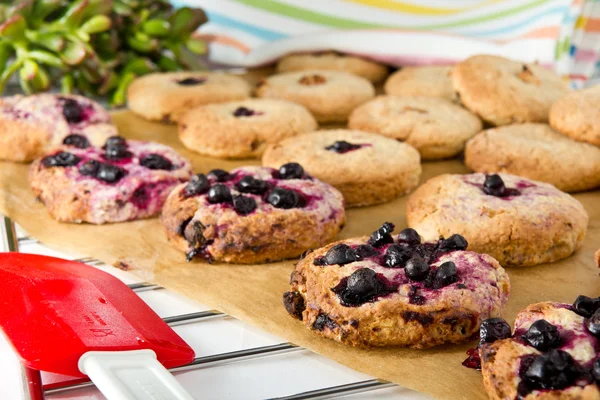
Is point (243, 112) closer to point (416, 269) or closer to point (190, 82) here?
point (190, 82)

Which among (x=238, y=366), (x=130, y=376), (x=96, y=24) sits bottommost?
(x=238, y=366)

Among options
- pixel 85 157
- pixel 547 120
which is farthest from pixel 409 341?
pixel 547 120

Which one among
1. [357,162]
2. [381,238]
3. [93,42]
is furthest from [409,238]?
[93,42]

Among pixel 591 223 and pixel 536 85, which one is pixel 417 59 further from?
pixel 591 223

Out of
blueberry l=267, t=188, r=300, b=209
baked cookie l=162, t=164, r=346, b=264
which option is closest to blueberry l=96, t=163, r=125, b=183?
baked cookie l=162, t=164, r=346, b=264

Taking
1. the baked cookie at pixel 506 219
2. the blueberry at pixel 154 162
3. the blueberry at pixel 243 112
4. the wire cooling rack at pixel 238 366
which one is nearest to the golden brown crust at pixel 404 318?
the wire cooling rack at pixel 238 366

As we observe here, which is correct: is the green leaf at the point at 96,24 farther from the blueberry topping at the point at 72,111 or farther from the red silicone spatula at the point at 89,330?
the red silicone spatula at the point at 89,330

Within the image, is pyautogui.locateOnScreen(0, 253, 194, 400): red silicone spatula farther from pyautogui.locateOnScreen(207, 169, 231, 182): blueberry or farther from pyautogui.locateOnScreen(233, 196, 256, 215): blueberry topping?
pyautogui.locateOnScreen(207, 169, 231, 182): blueberry
